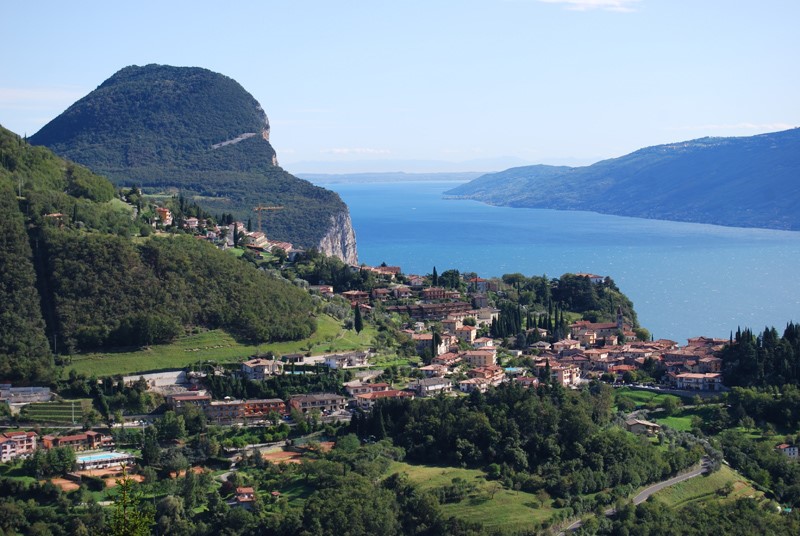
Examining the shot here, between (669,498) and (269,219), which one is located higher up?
(269,219)

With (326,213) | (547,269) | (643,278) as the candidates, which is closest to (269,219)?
(326,213)

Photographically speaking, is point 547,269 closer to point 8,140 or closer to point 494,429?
point 8,140

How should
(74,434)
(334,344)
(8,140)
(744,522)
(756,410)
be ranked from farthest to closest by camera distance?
(8,140), (334,344), (756,410), (74,434), (744,522)

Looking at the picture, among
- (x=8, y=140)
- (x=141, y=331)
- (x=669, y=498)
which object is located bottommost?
(x=669, y=498)

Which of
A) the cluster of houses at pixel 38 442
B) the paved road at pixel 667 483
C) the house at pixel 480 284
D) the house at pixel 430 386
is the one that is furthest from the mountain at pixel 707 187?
the cluster of houses at pixel 38 442

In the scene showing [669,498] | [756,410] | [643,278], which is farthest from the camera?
[643,278]

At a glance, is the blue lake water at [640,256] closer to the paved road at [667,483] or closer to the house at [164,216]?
the paved road at [667,483]
